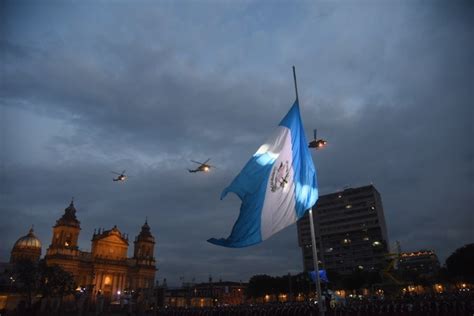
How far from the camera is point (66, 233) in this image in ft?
307

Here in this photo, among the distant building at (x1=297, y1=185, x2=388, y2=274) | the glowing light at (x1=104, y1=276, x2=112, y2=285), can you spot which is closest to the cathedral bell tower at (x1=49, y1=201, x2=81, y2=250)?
the glowing light at (x1=104, y1=276, x2=112, y2=285)

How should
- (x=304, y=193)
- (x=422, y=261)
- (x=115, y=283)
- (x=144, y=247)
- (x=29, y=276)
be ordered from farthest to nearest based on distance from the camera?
(x=422, y=261), (x=144, y=247), (x=115, y=283), (x=29, y=276), (x=304, y=193)

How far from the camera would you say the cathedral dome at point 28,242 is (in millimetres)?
100562

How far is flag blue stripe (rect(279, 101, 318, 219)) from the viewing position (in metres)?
11.7

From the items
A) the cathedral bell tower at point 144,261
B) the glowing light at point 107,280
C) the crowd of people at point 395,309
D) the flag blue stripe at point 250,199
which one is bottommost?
the crowd of people at point 395,309

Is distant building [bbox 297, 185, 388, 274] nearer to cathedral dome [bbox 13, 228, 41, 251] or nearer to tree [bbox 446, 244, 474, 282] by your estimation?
tree [bbox 446, 244, 474, 282]

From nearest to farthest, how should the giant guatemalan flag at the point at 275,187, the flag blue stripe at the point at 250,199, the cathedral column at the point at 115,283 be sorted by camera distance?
the flag blue stripe at the point at 250,199
the giant guatemalan flag at the point at 275,187
the cathedral column at the point at 115,283

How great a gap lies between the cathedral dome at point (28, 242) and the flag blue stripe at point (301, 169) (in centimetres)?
10965

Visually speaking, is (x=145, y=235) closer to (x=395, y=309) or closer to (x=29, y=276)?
(x=29, y=276)

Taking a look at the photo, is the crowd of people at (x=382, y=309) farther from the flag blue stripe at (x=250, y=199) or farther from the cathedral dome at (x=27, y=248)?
the cathedral dome at (x=27, y=248)

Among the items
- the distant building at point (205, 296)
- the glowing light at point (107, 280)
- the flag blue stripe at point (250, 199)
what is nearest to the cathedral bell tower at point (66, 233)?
the glowing light at point (107, 280)

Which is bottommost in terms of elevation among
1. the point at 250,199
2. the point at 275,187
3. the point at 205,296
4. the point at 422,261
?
the point at 205,296

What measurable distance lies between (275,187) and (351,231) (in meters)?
123

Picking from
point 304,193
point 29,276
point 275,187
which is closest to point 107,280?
point 29,276
